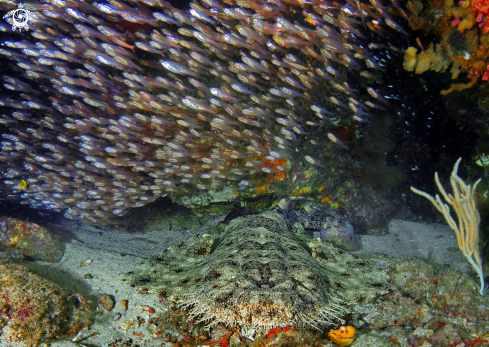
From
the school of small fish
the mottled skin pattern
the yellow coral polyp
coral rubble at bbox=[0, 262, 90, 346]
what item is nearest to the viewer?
the mottled skin pattern

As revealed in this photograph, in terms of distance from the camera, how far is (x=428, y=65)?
4.94m

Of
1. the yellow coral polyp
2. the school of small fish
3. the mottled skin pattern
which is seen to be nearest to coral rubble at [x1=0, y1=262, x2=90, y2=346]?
the mottled skin pattern

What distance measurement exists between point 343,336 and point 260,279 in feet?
3.95

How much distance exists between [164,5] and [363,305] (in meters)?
6.80

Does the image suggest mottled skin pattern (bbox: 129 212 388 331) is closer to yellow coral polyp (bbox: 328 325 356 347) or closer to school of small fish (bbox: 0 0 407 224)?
yellow coral polyp (bbox: 328 325 356 347)

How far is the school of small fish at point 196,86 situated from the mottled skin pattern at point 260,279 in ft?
6.60

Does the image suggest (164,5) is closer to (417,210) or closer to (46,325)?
(46,325)

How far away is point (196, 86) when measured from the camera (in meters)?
5.64

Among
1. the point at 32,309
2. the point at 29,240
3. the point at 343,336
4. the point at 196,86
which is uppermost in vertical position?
the point at 196,86

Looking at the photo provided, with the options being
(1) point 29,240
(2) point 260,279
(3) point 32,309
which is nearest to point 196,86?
(2) point 260,279

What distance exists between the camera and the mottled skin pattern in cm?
296

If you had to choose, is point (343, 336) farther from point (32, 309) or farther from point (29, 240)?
point (29, 240)

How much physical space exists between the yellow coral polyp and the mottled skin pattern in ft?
0.52

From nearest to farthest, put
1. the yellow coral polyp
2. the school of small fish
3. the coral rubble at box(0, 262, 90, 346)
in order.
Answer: the yellow coral polyp → the coral rubble at box(0, 262, 90, 346) → the school of small fish
